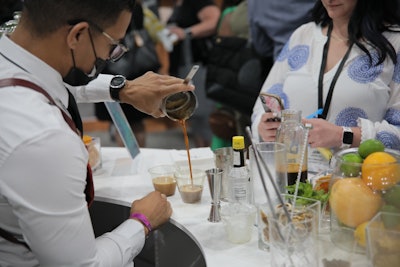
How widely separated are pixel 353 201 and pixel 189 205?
0.68 metres

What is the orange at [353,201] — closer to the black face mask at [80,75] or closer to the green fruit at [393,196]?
the green fruit at [393,196]

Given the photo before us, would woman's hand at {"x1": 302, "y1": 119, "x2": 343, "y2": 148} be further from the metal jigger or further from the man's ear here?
the man's ear

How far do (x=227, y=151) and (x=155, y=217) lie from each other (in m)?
0.37

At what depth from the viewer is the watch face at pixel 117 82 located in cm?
204

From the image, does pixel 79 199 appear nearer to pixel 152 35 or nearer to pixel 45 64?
pixel 45 64

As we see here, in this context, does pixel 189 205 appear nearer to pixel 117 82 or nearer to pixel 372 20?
pixel 117 82

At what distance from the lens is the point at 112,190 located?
2027 millimetres

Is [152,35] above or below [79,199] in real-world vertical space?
above

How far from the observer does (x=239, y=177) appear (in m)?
1.71

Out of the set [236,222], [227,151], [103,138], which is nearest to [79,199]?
[236,222]

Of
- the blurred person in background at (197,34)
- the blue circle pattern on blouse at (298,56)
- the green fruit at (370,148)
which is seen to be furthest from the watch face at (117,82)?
the blurred person in background at (197,34)

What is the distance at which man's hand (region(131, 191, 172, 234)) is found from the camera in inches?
64.3

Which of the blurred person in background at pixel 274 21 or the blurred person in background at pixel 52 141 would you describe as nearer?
the blurred person in background at pixel 52 141

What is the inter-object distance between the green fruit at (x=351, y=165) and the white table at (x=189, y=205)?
0.20m
